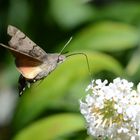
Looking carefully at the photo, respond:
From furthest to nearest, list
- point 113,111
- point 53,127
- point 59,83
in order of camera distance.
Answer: point 59,83
point 53,127
point 113,111

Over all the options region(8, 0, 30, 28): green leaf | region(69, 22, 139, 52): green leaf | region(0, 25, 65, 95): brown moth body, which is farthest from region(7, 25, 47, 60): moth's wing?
region(8, 0, 30, 28): green leaf

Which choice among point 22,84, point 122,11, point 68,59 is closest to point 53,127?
point 68,59

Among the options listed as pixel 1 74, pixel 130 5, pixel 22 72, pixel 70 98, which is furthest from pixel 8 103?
pixel 22 72

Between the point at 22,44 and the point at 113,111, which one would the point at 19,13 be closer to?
the point at 22,44

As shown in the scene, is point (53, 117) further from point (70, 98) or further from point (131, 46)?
point (131, 46)

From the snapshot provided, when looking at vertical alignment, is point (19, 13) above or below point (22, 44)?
below

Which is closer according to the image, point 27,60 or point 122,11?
point 27,60

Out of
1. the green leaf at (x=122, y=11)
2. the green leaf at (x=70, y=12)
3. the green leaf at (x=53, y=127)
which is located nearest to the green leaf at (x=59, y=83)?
the green leaf at (x=53, y=127)
